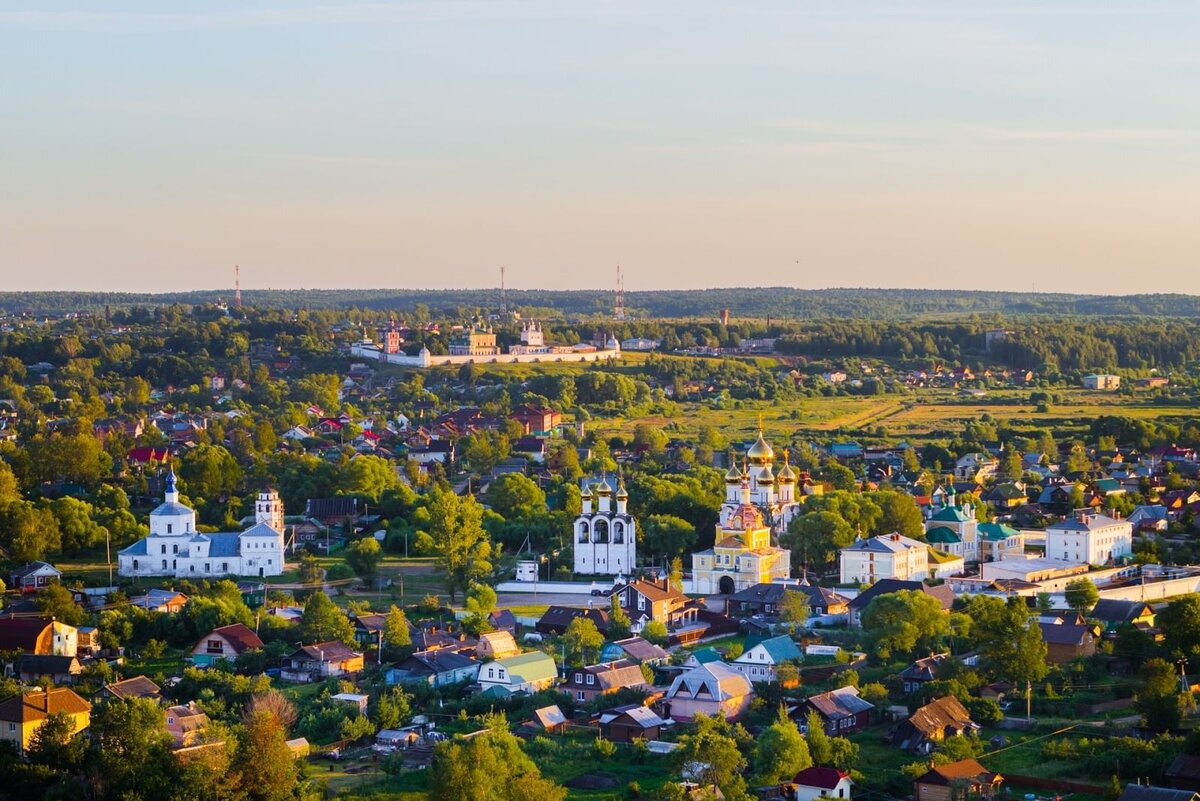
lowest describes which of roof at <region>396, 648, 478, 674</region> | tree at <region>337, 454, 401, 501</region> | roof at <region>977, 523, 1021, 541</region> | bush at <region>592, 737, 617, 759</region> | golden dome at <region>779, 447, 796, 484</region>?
bush at <region>592, 737, 617, 759</region>

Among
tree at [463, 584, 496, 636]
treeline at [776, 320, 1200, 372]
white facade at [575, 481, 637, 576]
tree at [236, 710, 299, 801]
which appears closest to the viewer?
tree at [236, 710, 299, 801]

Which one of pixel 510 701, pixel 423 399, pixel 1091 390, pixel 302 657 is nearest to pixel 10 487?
pixel 302 657

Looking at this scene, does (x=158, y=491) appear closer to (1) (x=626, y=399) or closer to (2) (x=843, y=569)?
(2) (x=843, y=569)

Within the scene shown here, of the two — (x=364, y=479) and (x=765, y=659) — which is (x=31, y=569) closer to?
(x=364, y=479)

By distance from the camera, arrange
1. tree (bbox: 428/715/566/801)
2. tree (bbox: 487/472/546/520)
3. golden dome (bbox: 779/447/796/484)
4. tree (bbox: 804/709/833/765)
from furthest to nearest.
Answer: tree (bbox: 487/472/546/520) → golden dome (bbox: 779/447/796/484) → tree (bbox: 804/709/833/765) → tree (bbox: 428/715/566/801)

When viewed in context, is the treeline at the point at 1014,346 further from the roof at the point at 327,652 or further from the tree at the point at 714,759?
the tree at the point at 714,759

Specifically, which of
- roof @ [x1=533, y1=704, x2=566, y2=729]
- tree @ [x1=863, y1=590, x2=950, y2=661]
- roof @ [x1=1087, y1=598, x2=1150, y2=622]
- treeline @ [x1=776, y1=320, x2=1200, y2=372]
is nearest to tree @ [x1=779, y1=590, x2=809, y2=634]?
tree @ [x1=863, y1=590, x2=950, y2=661]

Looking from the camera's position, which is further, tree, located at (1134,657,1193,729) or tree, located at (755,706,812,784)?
tree, located at (1134,657,1193,729)

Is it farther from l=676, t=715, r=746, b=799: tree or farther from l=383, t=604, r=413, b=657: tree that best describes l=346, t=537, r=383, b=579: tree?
l=676, t=715, r=746, b=799: tree
